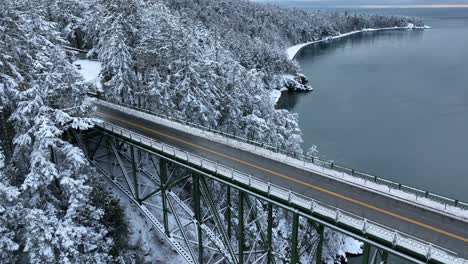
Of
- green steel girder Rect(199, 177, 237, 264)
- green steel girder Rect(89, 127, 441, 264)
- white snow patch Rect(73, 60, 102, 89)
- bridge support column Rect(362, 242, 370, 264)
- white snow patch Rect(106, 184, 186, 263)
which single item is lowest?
white snow patch Rect(106, 184, 186, 263)

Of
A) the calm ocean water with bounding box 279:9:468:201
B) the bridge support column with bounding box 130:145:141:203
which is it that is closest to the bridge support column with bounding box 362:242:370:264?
the bridge support column with bounding box 130:145:141:203

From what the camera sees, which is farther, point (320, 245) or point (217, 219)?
point (217, 219)

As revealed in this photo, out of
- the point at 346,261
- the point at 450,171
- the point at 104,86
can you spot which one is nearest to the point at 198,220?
the point at 346,261

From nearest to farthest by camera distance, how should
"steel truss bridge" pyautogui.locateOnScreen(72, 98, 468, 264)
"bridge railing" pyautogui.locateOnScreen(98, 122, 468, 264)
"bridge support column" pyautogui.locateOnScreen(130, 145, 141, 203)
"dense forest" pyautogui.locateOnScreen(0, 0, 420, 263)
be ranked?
"bridge railing" pyautogui.locateOnScreen(98, 122, 468, 264), "steel truss bridge" pyautogui.locateOnScreen(72, 98, 468, 264), "dense forest" pyautogui.locateOnScreen(0, 0, 420, 263), "bridge support column" pyautogui.locateOnScreen(130, 145, 141, 203)

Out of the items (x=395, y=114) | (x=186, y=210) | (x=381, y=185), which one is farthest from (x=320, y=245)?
(x=395, y=114)

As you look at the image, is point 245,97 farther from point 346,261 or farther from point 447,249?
point 447,249

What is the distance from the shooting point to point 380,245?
1850 centimetres

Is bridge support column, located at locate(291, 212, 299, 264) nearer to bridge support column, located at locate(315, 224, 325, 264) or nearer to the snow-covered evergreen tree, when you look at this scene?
bridge support column, located at locate(315, 224, 325, 264)

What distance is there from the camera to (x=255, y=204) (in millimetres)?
33188

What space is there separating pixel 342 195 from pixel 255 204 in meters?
11.3

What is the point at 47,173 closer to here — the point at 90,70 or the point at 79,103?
the point at 79,103

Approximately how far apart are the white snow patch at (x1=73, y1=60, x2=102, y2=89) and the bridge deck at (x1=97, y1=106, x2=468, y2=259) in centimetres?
2335

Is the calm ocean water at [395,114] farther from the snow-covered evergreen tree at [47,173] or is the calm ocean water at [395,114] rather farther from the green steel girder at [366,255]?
the snow-covered evergreen tree at [47,173]

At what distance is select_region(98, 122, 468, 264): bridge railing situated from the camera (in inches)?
697
